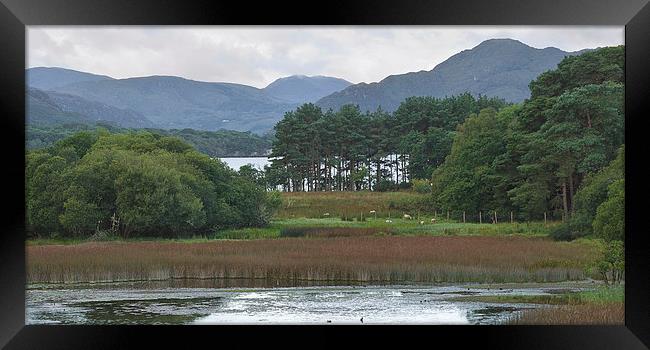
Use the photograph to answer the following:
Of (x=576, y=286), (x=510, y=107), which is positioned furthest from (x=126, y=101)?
(x=576, y=286)

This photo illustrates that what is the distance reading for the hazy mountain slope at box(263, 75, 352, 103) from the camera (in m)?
14.1

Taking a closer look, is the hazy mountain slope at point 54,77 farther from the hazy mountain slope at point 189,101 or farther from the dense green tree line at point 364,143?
the dense green tree line at point 364,143

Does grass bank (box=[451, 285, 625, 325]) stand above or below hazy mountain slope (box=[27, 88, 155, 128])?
below

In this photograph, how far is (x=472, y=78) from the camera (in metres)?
13.9

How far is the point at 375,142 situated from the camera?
45.6 feet

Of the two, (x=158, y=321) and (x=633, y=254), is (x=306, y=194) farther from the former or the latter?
(x=633, y=254)

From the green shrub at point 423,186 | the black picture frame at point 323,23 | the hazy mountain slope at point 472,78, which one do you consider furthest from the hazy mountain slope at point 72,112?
the black picture frame at point 323,23

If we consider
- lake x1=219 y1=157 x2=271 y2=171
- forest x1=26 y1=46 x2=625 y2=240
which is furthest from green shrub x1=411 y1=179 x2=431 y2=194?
lake x1=219 y1=157 x2=271 y2=171

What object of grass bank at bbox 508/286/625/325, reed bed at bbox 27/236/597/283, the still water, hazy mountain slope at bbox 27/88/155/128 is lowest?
the still water

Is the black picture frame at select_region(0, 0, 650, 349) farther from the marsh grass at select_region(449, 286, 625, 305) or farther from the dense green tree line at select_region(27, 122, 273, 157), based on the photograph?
the dense green tree line at select_region(27, 122, 273, 157)

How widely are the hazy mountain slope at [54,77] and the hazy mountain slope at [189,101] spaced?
107 mm

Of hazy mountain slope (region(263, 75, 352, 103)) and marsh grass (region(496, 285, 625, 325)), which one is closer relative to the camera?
marsh grass (region(496, 285, 625, 325))

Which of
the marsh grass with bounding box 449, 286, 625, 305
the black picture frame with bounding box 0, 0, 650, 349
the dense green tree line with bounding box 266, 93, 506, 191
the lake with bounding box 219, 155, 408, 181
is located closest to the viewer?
the black picture frame with bounding box 0, 0, 650, 349

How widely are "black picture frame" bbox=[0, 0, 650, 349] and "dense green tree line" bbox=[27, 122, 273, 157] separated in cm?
778
